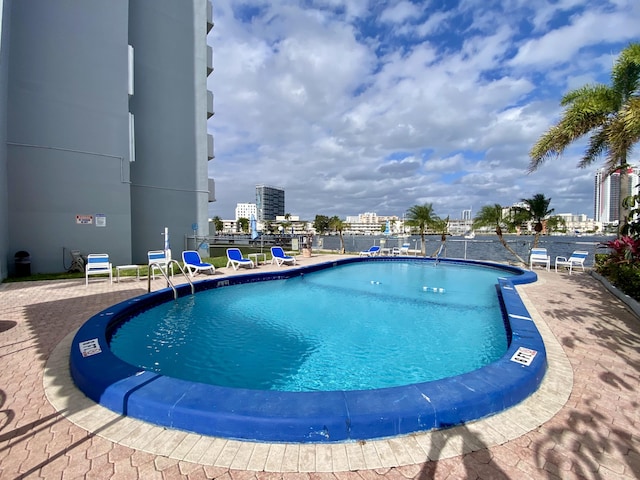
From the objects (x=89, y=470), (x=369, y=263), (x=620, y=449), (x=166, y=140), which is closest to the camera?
(x=89, y=470)

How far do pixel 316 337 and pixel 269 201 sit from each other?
133 meters

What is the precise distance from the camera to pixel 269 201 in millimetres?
135750

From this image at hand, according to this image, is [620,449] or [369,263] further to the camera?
[369,263]

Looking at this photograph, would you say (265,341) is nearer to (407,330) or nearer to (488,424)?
(407,330)

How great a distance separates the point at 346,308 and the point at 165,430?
5.84 m

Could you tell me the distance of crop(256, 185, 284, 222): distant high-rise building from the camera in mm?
130750

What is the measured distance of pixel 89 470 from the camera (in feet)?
6.63

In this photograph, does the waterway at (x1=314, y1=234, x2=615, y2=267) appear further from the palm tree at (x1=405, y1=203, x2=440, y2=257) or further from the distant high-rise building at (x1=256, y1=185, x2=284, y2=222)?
the distant high-rise building at (x1=256, y1=185, x2=284, y2=222)

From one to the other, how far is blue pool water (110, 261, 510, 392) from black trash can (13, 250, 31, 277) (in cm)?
699

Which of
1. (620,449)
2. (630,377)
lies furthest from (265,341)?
(630,377)

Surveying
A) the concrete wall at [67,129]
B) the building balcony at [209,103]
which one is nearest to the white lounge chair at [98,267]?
the concrete wall at [67,129]

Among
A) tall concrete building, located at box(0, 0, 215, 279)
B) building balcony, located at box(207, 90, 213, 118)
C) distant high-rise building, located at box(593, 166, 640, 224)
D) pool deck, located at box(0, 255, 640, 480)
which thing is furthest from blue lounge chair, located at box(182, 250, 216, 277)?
distant high-rise building, located at box(593, 166, 640, 224)

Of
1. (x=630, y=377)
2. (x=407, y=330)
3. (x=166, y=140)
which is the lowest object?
(x=407, y=330)

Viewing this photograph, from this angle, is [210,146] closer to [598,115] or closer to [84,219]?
[84,219]
